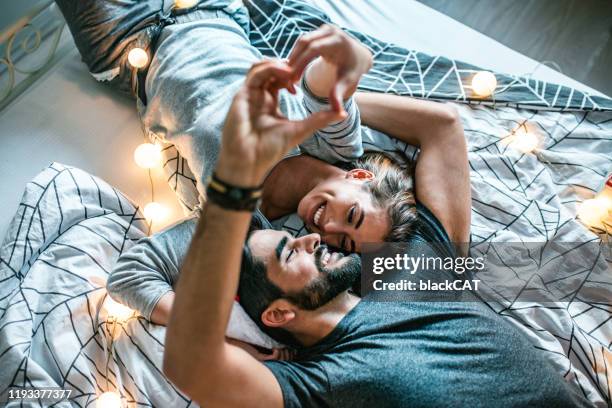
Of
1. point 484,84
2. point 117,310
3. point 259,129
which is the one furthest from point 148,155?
point 484,84

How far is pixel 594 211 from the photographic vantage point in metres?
1.42

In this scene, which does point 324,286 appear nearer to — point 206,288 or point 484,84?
point 206,288

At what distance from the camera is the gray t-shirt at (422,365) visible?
0.99 metres

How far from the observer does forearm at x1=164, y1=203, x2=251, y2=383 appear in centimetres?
74

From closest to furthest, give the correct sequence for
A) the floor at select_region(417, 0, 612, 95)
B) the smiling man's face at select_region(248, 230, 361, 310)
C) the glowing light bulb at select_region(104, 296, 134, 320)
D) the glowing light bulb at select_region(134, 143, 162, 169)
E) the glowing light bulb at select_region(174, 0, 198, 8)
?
the smiling man's face at select_region(248, 230, 361, 310) → the glowing light bulb at select_region(104, 296, 134, 320) → the glowing light bulb at select_region(134, 143, 162, 169) → the glowing light bulb at select_region(174, 0, 198, 8) → the floor at select_region(417, 0, 612, 95)

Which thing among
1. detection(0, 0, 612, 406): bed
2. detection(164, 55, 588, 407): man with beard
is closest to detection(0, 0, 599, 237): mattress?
detection(0, 0, 612, 406): bed

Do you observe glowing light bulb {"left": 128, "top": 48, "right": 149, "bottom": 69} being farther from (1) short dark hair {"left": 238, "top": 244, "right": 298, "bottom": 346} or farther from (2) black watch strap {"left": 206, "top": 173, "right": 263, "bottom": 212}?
(2) black watch strap {"left": 206, "top": 173, "right": 263, "bottom": 212}

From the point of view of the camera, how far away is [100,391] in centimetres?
115

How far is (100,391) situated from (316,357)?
494mm

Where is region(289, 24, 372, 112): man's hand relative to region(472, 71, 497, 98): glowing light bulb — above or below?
above

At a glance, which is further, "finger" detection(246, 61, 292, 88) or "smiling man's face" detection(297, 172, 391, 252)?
"smiling man's face" detection(297, 172, 391, 252)

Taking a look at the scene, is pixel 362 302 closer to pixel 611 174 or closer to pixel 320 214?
pixel 320 214

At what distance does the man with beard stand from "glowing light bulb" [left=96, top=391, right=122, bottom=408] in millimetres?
338

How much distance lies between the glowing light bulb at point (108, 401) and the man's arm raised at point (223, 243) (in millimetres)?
385
